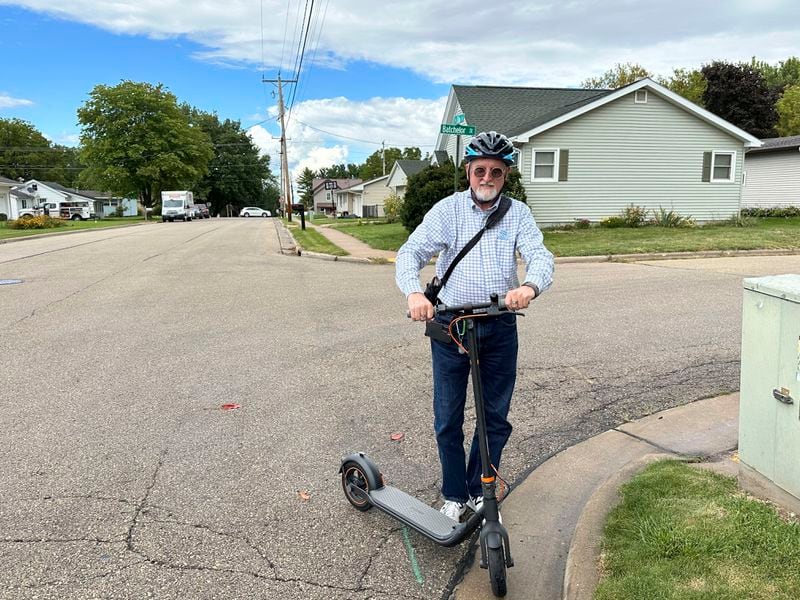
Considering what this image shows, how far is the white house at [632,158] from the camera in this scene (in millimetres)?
22641

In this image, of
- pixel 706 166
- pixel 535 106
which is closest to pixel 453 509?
pixel 706 166

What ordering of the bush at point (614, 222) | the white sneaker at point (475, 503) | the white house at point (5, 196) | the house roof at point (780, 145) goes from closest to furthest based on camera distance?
1. the white sneaker at point (475, 503)
2. the bush at point (614, 222)
3. the house roof at point (780, 145)
4. the white house at point (5, 196)

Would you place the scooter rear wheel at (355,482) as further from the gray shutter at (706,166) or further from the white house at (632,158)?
the gray shutter at (706,166)

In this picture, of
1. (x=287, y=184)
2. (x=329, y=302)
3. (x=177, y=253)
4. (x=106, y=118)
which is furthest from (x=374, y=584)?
(x=106, y=118)

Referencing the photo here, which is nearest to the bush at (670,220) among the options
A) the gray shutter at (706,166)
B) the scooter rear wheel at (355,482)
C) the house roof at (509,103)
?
the gray shutter at (706,166)

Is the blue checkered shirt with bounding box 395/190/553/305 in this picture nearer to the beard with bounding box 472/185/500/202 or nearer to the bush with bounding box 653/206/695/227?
the beard with bounding box 472/185/500/202

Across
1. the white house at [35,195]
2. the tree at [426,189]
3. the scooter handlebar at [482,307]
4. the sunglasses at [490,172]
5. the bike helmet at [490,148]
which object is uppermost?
the white house at [35,195]

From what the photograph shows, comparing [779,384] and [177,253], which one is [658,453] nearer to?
[779,384]

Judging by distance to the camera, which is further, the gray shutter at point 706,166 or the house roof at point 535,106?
the gray shutter at point 706,166

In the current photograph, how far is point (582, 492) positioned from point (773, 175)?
105ft

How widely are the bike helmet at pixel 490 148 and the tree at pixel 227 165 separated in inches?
3686

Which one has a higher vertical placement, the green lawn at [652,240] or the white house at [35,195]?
the white house at [35,195]

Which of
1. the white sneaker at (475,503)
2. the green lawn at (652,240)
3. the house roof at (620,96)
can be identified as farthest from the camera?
the house roof at (620,96)

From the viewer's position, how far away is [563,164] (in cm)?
2277
